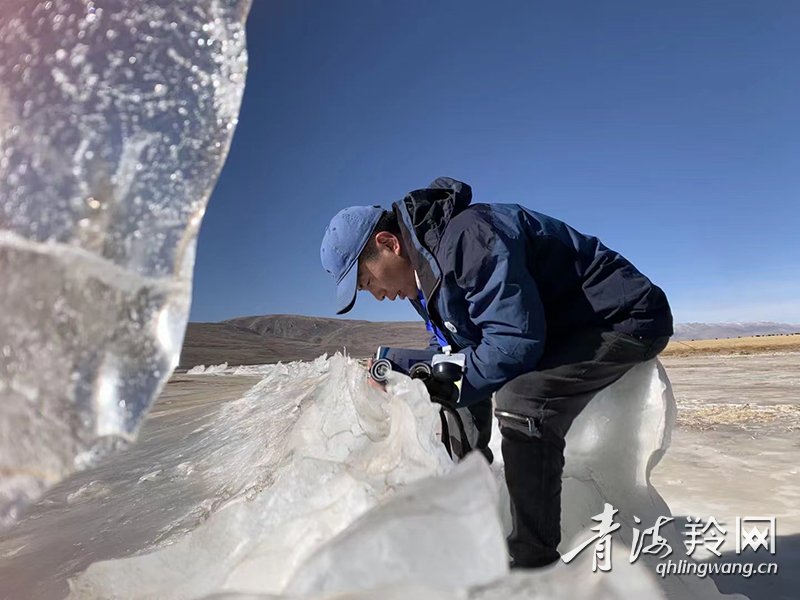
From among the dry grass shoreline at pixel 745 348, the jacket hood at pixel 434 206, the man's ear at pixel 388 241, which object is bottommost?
the dry grass shoreline at pixel 745 348

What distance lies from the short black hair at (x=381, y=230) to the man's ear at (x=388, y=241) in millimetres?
10

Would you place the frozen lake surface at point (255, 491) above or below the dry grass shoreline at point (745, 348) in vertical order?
above

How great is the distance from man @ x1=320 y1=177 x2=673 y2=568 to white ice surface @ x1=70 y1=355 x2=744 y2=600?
0.14m

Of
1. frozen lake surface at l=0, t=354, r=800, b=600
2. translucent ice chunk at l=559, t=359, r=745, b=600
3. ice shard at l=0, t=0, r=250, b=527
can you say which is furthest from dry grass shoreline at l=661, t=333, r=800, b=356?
ice shard at l=0, t=0, r=250, b=527

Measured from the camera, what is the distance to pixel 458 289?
5.04ft

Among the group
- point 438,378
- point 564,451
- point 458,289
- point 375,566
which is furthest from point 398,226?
point 375,566

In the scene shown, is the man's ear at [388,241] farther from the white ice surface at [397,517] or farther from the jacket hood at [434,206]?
the white ice surface at [397,517]

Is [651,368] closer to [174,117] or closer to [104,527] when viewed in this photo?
[174,117]

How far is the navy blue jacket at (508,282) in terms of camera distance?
4.67 feet

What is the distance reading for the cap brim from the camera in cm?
178

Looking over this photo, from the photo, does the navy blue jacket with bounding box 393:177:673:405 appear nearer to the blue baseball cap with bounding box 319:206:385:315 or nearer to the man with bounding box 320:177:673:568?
the man with bounding box 320:177:673:568

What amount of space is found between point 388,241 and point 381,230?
42 mm

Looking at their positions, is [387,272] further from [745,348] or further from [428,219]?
[745,348]

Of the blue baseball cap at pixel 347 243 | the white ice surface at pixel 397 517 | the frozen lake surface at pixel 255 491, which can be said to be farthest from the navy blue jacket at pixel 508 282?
the frozen lake surface at pixel 255 491
